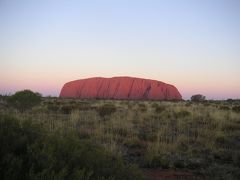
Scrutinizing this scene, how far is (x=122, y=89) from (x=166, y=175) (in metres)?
104

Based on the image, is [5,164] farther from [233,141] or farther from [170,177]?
[233,141]

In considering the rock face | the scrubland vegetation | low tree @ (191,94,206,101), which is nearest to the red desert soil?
the scrubland vegetation

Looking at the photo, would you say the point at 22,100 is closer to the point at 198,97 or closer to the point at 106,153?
the point at 106,153

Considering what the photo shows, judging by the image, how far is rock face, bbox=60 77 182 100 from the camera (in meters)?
106

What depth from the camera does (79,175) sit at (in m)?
2.77

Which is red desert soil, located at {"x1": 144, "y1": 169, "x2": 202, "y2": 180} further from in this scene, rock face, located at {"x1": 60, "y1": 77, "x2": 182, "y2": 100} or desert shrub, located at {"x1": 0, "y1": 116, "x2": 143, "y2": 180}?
rock face, located at {"x1": 60, "y1": 77, "x2": 182, "y2": 100}

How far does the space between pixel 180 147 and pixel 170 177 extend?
8.50 feet

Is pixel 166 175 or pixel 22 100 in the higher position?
pixel 22 100

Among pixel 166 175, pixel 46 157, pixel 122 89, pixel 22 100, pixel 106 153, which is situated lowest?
pixel 166 175

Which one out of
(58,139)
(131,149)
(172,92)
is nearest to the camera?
(58,139)

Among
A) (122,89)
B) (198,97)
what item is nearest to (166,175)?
(198,97)

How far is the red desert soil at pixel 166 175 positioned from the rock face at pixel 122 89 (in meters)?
97.5

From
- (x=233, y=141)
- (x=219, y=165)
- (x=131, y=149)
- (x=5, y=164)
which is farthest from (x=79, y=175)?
(x=233, y=141)

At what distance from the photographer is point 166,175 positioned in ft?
19.0
